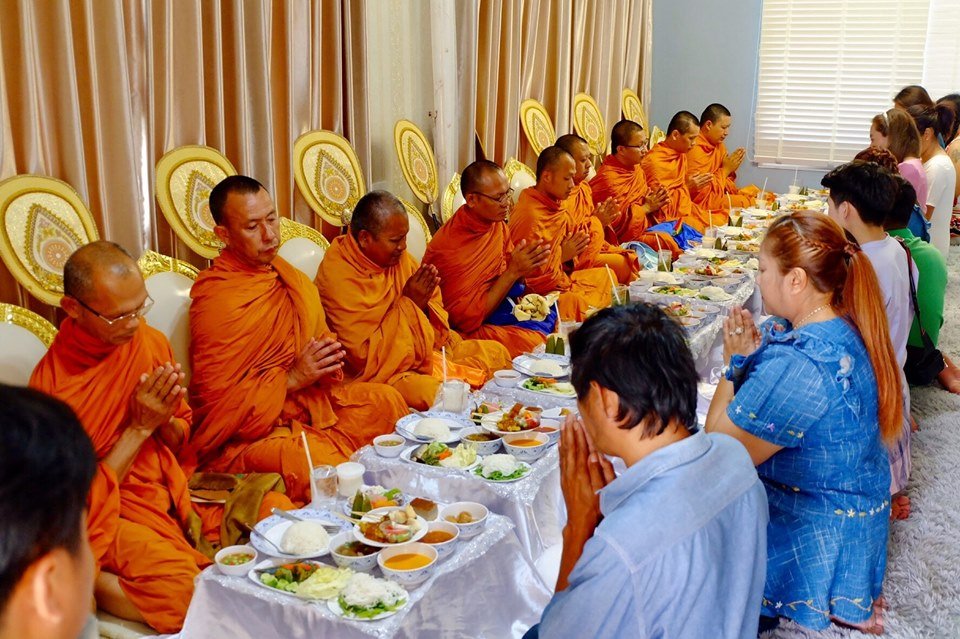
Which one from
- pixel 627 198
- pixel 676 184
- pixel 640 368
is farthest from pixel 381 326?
pixel 676 184

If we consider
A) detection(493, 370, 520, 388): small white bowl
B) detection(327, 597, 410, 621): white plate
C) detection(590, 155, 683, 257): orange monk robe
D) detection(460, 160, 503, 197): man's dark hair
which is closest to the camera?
detection(327, 597, 410, 621): white plate

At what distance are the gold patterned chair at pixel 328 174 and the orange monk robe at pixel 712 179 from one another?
4003 mm

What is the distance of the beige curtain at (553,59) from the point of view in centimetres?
643

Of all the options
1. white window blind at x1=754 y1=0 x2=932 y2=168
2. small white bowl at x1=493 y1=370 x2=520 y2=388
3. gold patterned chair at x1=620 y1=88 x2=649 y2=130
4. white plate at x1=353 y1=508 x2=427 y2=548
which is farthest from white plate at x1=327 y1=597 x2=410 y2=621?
white window blind at x1=754 y1=0 x2=932 y2=168

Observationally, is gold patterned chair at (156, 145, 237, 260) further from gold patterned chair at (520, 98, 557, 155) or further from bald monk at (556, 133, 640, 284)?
gold patterned chair at (520, 98, 557, 155)

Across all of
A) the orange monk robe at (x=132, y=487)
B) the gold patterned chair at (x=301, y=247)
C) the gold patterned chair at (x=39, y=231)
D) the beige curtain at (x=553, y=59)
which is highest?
the beige curtain at (x=553, y=59)

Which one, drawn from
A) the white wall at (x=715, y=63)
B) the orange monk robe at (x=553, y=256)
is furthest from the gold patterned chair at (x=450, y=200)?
the white wall at (x=715, y=63)

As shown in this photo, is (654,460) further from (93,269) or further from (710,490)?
(93,269)

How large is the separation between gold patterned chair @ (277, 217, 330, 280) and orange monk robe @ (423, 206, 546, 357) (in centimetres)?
62

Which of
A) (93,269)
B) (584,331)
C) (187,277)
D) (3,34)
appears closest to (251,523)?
(93,269)

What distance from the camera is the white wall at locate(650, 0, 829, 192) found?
9703mm

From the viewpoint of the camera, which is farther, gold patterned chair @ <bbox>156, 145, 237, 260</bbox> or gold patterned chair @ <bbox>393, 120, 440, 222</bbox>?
gold patterned chair @ <bbox>393, 120, 440, 222</bbox>

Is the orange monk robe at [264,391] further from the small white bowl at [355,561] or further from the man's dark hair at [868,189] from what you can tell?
the man's dark hair at [868,189]

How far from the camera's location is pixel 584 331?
5.41 feet
